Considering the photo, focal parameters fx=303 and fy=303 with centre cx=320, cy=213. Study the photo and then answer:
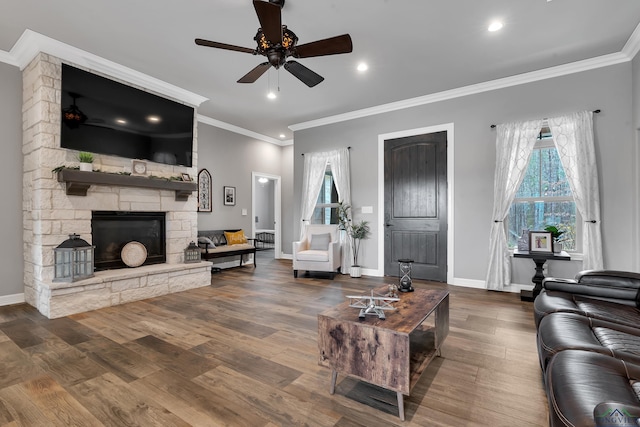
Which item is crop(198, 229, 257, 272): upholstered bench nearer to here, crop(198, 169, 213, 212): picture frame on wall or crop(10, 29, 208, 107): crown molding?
crop(198, 169, 213, 212): picture frame on wall

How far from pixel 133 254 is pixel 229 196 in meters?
2.69

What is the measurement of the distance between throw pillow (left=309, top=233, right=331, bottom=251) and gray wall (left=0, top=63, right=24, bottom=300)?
4113mm

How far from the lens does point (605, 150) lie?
3.81 metres

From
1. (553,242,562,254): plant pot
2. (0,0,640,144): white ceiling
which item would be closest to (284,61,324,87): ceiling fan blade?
(0,0,640,144): white ceiling

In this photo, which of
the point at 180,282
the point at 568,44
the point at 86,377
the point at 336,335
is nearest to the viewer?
the point at 336,335

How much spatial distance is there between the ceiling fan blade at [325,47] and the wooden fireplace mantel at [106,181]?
9.18ft

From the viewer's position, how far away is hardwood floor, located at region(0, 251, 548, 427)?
1.69 metres

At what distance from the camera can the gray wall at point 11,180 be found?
370 cm

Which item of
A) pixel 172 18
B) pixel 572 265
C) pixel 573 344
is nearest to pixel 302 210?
pixel 172 18

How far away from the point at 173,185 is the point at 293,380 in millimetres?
3558

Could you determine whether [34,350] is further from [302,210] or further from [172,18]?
[302,210]

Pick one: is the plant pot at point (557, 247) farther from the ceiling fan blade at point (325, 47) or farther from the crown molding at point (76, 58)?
the crown molding at point (76, 58)

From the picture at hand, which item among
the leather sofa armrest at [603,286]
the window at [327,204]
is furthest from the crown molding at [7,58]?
the leather sofa armrest at [603,286]

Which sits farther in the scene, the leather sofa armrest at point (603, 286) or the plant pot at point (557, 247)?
the plant pot at point (557, 247)
